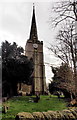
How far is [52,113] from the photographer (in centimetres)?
717

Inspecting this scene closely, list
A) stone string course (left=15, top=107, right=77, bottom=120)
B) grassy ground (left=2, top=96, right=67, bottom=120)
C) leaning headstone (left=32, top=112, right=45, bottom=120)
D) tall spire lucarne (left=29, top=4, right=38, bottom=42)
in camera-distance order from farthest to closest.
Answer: tall spire lucarne (left=29, top=4, right=38, bottom=42) < grassy ground (left=2, top=96, right=67, bottom=120) < leaning headstone (left=32, top=112, right=45, bottom=120) < stone string course (left=15, top=107, right=77, bottom=120)

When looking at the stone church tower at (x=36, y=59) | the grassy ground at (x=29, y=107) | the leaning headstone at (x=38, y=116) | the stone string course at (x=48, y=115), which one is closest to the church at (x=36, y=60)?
the stone church tower at (x=36, y=59)

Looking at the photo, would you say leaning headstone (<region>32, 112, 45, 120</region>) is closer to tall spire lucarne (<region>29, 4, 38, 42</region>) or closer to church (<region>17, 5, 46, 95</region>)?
church (<region>17, 5, 46, 95</region>)

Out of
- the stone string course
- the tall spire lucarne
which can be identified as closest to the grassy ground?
the stone string course

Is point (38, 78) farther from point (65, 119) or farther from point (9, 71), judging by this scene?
point (65, 119)

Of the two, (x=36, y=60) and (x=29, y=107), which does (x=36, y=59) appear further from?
(x=29, y=107)

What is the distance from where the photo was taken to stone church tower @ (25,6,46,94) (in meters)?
34.5

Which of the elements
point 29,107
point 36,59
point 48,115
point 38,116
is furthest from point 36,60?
point 38,116

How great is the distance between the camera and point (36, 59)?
36438mm

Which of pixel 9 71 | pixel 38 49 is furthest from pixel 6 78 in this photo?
pixel 38 49

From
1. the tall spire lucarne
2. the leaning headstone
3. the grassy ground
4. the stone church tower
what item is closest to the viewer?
the leaning headstone

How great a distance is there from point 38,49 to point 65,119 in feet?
106

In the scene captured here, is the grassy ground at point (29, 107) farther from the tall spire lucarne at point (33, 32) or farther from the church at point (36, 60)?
the tall spire lucarne at point (33, 32)

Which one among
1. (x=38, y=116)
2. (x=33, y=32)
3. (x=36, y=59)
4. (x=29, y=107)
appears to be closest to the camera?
(x=38, y=116)
